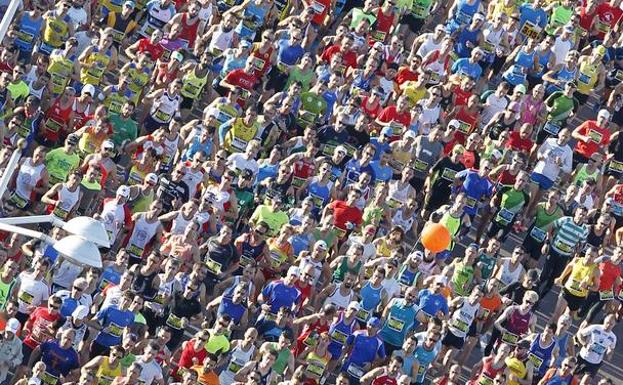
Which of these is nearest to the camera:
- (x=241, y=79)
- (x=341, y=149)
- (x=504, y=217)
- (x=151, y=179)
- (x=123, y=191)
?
(x=123, y=191)

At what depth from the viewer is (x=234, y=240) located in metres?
29.1

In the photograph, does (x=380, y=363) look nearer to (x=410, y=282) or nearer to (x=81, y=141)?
(x=410, y=282)

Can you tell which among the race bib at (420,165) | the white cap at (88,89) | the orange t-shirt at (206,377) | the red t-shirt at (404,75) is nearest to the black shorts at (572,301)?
the race bib at (420,165)

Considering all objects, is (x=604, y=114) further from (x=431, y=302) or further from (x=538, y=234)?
(x=431, y=302)

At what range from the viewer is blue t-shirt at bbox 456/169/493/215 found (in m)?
30.5

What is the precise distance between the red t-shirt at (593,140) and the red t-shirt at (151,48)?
552 cm

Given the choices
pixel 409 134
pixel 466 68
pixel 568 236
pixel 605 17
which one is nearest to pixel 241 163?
pixel 409 134

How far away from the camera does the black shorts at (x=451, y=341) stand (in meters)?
28.9

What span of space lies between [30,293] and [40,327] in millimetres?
594

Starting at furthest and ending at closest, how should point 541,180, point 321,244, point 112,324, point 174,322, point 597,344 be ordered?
point 541,180, point 597,344, point 321,244, point 174,322, point 112,324

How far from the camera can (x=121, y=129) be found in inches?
1195

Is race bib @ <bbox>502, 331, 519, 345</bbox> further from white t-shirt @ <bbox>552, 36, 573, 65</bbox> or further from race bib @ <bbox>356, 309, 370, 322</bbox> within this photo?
white t-shirt @ <bbox>552, 36, 573, 65</bbox>

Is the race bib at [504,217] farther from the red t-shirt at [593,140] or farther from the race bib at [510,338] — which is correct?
the race bib at [510,338]

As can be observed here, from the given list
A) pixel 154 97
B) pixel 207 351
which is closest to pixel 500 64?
pixel 154 97
